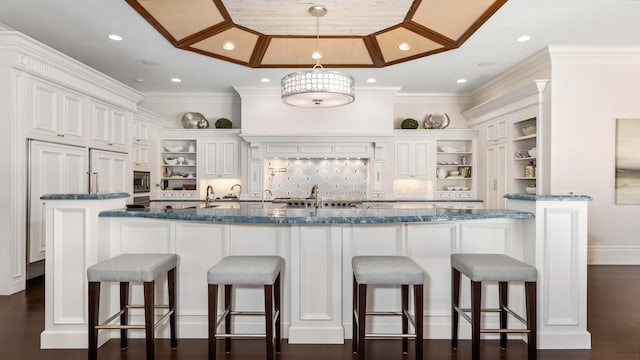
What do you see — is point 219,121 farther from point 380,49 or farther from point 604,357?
point 604,357

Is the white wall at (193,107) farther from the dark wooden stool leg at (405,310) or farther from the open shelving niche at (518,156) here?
the dark wooden stool leg at (405,310)

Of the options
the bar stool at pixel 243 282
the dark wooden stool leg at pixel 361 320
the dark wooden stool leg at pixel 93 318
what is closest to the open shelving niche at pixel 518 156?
the dark wooden stool leg at pixel 361 320

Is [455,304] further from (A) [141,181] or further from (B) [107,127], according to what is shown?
(A) [141,181]

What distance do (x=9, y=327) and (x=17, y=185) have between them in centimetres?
160

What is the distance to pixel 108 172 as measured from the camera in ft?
15.7

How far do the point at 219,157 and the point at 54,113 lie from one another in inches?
99.9

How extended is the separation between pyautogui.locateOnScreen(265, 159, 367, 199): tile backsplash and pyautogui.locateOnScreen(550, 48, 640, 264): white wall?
9.92ft

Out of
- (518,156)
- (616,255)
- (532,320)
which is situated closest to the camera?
(532,320)

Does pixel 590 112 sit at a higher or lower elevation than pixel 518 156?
higher

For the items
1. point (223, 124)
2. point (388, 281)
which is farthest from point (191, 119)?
point (388, 281)

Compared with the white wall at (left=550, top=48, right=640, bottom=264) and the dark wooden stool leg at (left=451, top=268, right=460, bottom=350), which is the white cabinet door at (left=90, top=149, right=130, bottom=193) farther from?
the white wall at (left=550, top=48, right=640, bottom=264)

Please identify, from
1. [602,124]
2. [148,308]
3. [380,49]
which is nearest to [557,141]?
[602,124]

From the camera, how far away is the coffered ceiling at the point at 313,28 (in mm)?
3010

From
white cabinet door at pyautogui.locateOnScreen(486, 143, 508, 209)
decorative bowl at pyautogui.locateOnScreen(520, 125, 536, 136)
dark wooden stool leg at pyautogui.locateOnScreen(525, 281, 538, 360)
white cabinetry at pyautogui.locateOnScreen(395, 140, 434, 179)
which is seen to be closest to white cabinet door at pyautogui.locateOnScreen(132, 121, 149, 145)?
white cabinetry at pyautogui.locateOnScreen(395, 140, 434, 179)
